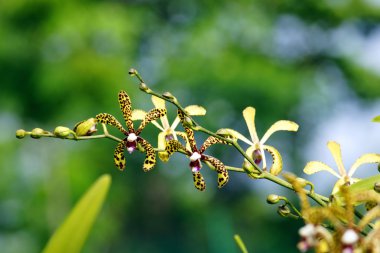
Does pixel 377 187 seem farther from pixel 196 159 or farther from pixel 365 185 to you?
pixel 196 159

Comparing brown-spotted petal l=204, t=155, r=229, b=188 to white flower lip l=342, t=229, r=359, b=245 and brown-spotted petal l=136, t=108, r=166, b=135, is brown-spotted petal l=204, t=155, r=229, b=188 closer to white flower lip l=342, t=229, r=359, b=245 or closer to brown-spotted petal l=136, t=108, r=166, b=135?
brown-spotted petal l=136, t=108, r=166, b=135

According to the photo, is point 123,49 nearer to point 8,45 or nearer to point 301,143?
point 8,45

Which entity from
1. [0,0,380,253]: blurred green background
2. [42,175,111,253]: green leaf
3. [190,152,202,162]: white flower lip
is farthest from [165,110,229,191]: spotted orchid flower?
[0,0,380,253]: blurred green background

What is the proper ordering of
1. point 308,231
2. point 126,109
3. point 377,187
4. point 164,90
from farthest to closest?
point 164,90 < point 126,109 < point 377,187 < point 308,231

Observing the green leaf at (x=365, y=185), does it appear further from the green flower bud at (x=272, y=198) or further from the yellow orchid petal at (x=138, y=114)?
the yellow orchid petal at (x=138, y=114)

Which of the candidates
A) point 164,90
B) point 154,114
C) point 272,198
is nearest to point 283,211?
point 272,198

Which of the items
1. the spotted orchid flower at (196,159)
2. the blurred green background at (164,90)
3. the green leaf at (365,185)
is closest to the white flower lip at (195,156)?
the spotted orchid flower at (196,159)
